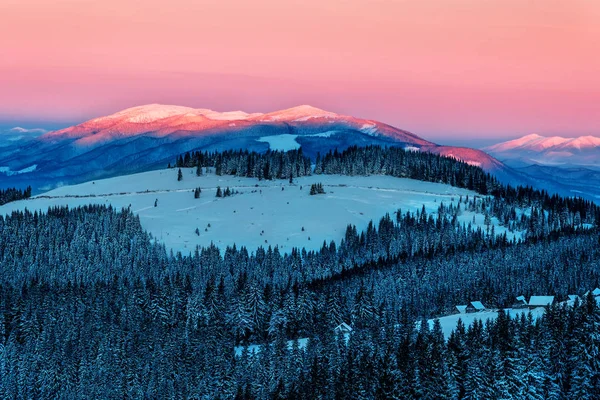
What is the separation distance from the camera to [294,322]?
443 feet

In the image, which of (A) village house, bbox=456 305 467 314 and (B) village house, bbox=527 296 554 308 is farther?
(A) village house, bbox=456 305 467 314

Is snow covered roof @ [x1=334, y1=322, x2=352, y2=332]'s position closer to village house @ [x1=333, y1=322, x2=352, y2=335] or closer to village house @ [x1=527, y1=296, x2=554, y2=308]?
village house @ [x1=333, y1=322, x2=352, y2=335]

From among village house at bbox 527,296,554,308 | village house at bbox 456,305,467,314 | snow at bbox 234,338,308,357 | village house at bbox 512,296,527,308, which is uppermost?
village house at bbox 527,296,554,308

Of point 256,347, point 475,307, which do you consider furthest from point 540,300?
point 256,347

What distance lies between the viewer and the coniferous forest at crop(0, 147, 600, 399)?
293ft

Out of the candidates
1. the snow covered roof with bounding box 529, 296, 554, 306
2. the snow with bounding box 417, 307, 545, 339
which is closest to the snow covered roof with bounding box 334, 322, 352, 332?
the snow with bounding box 417, 307, 545, 339

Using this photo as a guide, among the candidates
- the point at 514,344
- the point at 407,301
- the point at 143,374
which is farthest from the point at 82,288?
the point at 514,344

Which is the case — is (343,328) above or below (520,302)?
below

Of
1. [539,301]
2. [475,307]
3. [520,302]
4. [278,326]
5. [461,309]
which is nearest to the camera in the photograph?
[539,301]

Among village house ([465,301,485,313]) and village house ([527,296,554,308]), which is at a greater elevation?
village house ([527,296,554,308])

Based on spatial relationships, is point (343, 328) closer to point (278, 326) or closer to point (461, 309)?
point (278, 326)

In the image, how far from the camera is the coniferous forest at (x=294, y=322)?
89.2 metres

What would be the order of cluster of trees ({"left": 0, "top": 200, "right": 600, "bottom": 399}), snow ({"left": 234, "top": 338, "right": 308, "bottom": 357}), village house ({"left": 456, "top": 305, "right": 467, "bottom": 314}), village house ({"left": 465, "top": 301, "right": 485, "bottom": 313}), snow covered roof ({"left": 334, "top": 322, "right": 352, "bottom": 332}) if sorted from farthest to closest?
village house ({"left": 456, "top": 305, "right": 467, "bottom": 314})
village house ({"left": 465, "top": 301, "right": 485, "bottom": 313})
snow covered roof ({"left": 334, "top": 322, "right": 352, "bottom": 332})
snow ({"left": 234, "top": 338, "right": 308, "bottom": 357})
cluster of trees ({"left": 0, "top": 200, "right": 600, "bottom": 399})

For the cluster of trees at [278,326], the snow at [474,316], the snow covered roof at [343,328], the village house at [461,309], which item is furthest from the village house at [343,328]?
the village house at [461,309]
